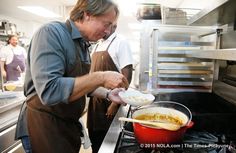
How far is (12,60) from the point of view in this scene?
465 cm

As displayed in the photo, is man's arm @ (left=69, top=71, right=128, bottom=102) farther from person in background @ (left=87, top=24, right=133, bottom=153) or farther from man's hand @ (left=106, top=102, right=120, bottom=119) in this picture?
person in background @ (left=87, top=24, right=133, bottom=153)

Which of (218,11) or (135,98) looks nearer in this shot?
(218,11)

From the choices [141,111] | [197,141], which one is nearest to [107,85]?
[141,111]

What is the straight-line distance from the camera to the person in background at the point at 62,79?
873mm

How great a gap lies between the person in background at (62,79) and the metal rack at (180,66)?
63cm

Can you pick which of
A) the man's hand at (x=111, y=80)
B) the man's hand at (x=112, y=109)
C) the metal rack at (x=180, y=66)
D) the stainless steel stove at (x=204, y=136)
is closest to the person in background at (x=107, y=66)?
the man's hand at (x=112, y=109)

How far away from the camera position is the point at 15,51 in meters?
4.74

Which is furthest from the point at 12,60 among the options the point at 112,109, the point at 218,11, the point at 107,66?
the point at 218,11

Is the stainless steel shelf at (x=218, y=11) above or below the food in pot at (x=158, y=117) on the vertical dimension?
above

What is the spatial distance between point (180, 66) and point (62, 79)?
3.39 ft

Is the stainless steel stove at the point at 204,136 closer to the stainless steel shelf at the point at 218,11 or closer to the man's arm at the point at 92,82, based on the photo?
the man's arm at the point at 92,82

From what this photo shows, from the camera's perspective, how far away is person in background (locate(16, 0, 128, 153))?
873mm

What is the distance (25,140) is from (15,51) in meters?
4.14

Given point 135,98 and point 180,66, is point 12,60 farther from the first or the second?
point 135,98
